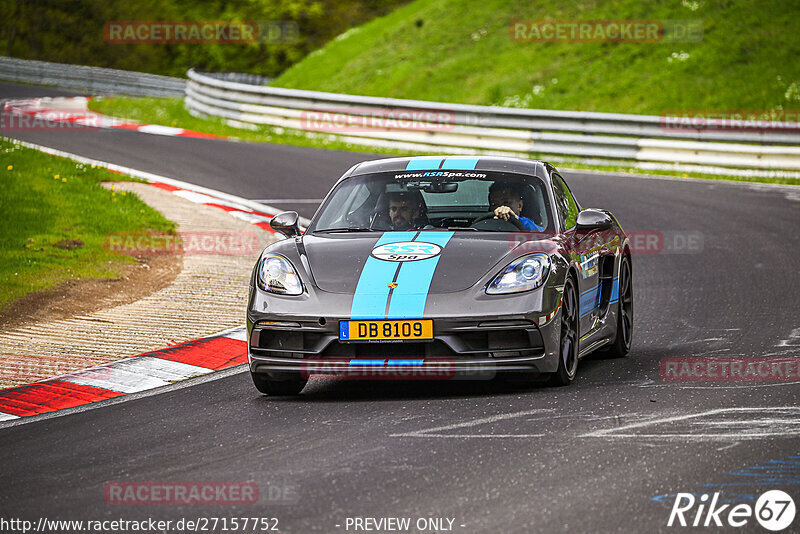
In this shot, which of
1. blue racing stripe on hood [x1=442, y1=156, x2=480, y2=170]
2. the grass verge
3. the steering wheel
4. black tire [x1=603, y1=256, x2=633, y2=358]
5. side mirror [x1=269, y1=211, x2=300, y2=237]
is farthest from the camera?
the grass verge

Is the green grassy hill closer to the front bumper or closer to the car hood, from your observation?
the car hood

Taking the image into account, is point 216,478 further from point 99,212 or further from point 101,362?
point 99,212

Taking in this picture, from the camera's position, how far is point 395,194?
26.4 feet

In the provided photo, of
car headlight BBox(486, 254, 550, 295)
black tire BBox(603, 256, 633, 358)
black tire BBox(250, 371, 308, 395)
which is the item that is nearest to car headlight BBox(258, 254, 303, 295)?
black tire BBox(250, 371, 308, 395)

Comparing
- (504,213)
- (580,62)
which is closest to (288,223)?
(504,213)

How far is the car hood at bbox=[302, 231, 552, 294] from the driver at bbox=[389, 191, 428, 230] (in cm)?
22

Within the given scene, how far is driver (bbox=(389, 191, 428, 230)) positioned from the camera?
25.7 ft

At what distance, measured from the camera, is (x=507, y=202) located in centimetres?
798

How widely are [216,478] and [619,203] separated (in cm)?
1173

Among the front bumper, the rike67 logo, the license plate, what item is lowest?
the rike67 logo

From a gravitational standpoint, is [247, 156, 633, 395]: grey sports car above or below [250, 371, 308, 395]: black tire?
above

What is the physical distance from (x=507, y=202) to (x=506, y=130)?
14.2 m

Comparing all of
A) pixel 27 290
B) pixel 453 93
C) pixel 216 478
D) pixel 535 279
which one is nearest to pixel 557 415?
pixel 535 279

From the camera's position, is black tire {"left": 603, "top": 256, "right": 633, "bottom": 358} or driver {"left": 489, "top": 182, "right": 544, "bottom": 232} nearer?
driver {"left": 489, "top": 182, "right": 544, "bottom": 232}
